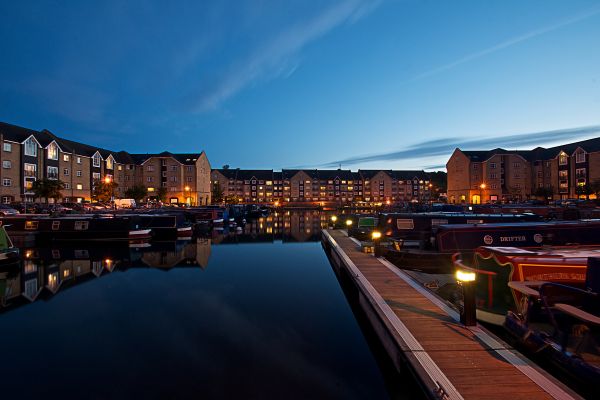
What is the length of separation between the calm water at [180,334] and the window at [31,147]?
1884 inches

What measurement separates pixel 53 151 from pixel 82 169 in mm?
7837

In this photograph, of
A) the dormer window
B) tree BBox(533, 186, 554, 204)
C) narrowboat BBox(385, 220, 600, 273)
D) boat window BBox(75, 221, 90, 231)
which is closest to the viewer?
narrowboat BBox(385, 220, 600, 273)

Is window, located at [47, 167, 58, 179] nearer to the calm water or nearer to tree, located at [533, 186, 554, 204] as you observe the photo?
the calm water

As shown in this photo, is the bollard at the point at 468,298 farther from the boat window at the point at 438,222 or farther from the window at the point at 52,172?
the window at the point at 52,172

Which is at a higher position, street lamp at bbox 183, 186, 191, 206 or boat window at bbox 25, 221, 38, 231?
street lamp at bbox 183, 186, 191, 206

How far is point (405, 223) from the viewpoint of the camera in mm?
21641

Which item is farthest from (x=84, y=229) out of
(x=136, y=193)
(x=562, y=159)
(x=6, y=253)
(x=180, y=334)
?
(x=562, y=159)

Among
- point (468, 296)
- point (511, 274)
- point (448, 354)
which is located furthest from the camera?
point (511, 274)

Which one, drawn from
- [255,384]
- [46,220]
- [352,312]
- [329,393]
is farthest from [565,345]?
[46,220]

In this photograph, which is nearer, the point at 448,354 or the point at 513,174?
the point at 448,354

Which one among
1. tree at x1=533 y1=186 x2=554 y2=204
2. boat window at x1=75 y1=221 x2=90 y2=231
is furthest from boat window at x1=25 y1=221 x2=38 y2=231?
tree at x1=533 y1=186 x2=554 y2=204

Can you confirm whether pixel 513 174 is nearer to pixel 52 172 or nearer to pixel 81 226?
pixel 81 226

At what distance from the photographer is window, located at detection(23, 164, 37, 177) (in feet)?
184

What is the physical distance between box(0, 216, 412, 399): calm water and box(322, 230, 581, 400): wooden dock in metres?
1.46
